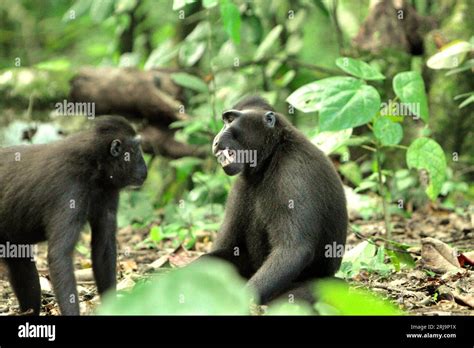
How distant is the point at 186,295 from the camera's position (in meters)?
2.46

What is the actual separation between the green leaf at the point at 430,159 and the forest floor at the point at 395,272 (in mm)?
636

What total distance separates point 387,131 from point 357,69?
715mm

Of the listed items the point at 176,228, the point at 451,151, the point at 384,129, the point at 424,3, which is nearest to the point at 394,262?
the point at 384,129

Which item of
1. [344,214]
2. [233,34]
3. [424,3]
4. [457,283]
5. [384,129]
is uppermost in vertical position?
[424,3]

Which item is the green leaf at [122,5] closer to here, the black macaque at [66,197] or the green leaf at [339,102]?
the black macaque at [66,197]

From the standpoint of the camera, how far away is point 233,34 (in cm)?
870

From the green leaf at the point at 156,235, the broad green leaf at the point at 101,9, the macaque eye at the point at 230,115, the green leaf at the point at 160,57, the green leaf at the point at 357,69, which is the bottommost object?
the green leaf at the point at 156,235

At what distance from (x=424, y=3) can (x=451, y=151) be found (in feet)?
9.19

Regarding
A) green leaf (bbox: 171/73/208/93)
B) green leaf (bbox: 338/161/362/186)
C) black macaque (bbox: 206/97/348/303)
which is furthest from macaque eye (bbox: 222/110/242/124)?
green leaf (bbox: 171/73/208/93)

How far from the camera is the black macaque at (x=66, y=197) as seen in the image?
20.5ft

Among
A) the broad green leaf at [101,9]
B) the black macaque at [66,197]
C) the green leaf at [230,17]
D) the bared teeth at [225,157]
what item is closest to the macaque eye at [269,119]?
the bared teeth at [225,157]

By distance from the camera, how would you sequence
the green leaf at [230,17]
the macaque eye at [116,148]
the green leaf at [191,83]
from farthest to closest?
the green leaf at [191,83], the green leaf at [230,17], the macaque eye at [116,148]

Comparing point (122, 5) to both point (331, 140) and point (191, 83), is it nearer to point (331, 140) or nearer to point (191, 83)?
point (191, 83)
